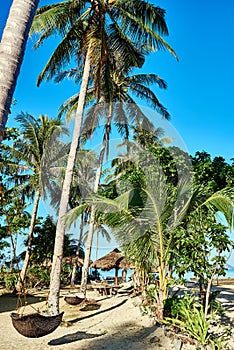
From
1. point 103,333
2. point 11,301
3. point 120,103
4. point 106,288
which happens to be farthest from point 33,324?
point 120,103

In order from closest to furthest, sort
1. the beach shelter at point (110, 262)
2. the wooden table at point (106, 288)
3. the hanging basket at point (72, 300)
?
the hanging basket at point (72, 300) < the wooden table at point (106, 288) < the beach shelter at point (110, 262)

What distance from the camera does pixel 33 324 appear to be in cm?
548

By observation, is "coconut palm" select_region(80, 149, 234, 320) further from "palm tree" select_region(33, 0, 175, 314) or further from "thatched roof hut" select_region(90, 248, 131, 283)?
"thatched roof hut" select_region(90, 248, 131, 283)

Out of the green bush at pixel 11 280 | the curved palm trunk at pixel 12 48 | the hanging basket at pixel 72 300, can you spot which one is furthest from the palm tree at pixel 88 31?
the green bush at pixel 11 280

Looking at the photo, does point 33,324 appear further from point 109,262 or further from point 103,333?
point 109,262

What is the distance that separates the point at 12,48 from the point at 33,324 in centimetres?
469

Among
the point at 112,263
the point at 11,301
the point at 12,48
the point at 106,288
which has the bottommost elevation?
the point at 11,301

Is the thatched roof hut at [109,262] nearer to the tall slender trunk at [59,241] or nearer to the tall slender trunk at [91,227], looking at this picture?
the tall slender trunk at [91,227]

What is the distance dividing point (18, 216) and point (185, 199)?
10.6 meters

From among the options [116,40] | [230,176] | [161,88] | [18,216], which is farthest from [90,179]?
[230,176]

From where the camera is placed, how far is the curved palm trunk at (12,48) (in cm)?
249

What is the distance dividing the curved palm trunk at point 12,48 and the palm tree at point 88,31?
6.42 meters

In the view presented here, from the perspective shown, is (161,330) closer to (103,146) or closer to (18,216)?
(103,146)

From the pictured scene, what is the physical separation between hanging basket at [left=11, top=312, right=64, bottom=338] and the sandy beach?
1.04m
